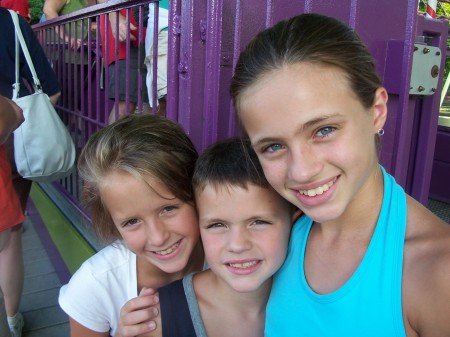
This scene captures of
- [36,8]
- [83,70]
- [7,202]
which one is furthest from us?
[36,8]

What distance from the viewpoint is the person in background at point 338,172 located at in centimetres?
97

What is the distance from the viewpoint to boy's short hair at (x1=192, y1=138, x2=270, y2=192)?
129 cm

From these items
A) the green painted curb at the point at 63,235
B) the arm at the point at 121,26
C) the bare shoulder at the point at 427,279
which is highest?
the arm at the point at 121,26

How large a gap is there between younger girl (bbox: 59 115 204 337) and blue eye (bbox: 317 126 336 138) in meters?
0.59

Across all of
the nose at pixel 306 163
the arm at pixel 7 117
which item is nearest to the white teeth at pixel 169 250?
the nose at pixel 306 163

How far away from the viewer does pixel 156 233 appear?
4.75ft

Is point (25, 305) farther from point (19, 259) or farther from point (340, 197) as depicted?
point (340, 197)

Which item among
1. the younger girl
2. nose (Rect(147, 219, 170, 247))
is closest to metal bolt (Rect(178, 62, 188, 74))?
the younger girl

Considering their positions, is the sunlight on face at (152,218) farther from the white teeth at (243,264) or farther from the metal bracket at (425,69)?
the metal bracket at (425,69)

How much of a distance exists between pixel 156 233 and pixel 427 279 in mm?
823

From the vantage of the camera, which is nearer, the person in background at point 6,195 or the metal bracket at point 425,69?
the metal bracket at point 425,69

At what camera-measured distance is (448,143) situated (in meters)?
4.47

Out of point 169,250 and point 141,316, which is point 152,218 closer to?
point 169,250

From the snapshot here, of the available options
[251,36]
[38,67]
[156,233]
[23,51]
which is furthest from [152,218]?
[38,67]
